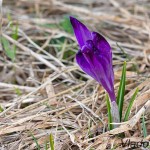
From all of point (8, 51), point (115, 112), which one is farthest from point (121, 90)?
point (8, 51)

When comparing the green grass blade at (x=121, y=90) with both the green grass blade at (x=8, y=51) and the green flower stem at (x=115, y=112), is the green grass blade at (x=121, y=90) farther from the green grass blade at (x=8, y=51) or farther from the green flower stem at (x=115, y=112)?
the green grass blade at (x=8, y=51)

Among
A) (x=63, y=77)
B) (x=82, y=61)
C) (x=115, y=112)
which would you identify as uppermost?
(x=82, y=61)

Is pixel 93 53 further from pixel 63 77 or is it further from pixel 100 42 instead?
pixel 63 77

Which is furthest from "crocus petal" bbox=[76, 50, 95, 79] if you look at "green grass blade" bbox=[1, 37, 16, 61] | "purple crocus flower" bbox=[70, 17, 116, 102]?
"green grass blade" bbox=[1, 37, 16, 61]

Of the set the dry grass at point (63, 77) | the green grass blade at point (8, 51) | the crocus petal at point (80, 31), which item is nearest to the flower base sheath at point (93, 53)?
the crocus petal at point (80, 31)

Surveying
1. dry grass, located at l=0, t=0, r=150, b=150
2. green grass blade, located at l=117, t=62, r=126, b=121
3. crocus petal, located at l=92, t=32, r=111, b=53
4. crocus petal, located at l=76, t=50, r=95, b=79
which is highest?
crocus petal, located at l=92, t=32, r=111, b=53

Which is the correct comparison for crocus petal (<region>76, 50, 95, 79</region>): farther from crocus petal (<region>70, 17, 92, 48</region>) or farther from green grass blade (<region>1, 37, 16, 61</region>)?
green grass blade (<region>1, 37, 16, 61</region>)

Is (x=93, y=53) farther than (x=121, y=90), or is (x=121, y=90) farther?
(x=121, y=90)

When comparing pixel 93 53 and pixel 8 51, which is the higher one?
pixel 93 53
